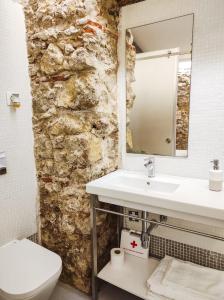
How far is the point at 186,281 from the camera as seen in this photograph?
1505 mm

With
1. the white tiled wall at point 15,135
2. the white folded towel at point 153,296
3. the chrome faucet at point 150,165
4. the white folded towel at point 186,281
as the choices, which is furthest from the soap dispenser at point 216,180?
the white tiled wall at point 15,135

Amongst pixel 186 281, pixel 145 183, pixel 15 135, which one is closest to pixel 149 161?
pixel 145 183

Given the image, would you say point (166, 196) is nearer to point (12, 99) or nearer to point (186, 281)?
point (186, 281)

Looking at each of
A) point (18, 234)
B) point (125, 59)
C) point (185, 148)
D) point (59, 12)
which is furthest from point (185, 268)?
point (59, 12)

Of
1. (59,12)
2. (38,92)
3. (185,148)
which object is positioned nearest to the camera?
(59,12)

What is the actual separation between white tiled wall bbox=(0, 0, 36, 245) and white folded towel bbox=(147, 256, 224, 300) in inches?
44.0

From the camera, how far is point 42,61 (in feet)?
5.51

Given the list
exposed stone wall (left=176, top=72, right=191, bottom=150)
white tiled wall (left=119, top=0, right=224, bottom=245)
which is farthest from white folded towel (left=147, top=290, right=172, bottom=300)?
exposed stone wall (left=176, top=72, right=191, bottom=150)

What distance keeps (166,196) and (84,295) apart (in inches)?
43.8

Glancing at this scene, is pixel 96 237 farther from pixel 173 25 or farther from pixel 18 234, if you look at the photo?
pixel 173 25

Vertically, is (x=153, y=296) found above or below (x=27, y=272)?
below

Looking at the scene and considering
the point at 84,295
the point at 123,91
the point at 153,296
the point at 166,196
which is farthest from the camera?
the point at 123,91

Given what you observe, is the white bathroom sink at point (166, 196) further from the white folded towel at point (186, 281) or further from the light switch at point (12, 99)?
the light switch at point (12, 99)

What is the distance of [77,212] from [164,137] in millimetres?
868
